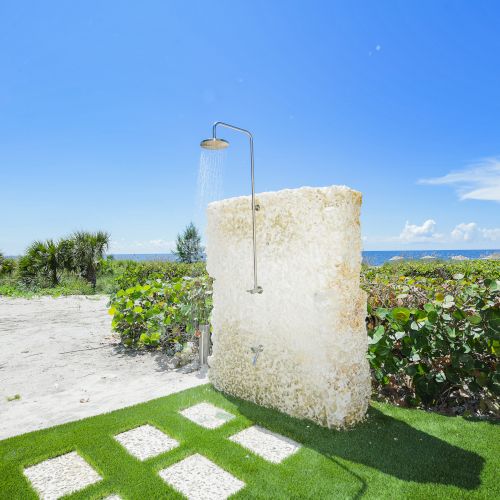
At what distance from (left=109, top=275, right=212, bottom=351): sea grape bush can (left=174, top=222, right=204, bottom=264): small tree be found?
77.8 feet

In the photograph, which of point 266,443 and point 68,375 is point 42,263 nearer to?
point 68,375

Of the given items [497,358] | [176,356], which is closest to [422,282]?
[497,358]

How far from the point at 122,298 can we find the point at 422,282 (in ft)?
13.6

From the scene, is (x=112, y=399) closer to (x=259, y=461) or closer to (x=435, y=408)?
(x=259, y=461)

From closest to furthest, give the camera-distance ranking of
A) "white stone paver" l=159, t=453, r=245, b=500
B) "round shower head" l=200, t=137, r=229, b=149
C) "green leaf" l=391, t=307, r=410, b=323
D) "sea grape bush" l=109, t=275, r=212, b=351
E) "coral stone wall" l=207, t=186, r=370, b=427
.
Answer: "white stone paver" l=159, t=453, r=245, b=500
"coral stone wall" l=207, t=186, r=370, b=427
"round shower head" l=200, t=137, r=229, b=149
"green leaf" l=391, t=307, r=410, b=323
"sea grape bush" l=109, t=275, r=212, b=351

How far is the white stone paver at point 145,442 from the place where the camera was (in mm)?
2418

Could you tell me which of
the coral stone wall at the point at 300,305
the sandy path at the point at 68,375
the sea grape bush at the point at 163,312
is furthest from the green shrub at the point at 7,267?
the coral stone wall at the point at 300,305

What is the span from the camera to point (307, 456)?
235 cm

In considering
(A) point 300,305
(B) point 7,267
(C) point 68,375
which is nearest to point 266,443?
(A) point 300,305

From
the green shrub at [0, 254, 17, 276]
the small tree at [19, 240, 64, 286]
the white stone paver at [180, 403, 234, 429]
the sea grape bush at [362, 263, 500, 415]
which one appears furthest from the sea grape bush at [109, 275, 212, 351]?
the green shrub at [0, 254, 17, 276]

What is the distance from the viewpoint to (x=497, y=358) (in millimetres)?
2982

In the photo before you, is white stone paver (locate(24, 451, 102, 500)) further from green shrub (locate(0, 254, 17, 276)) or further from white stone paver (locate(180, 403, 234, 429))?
green shrub (locate(0, 254, 17, 276))

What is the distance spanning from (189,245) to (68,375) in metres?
25.6

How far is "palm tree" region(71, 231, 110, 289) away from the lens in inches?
533
